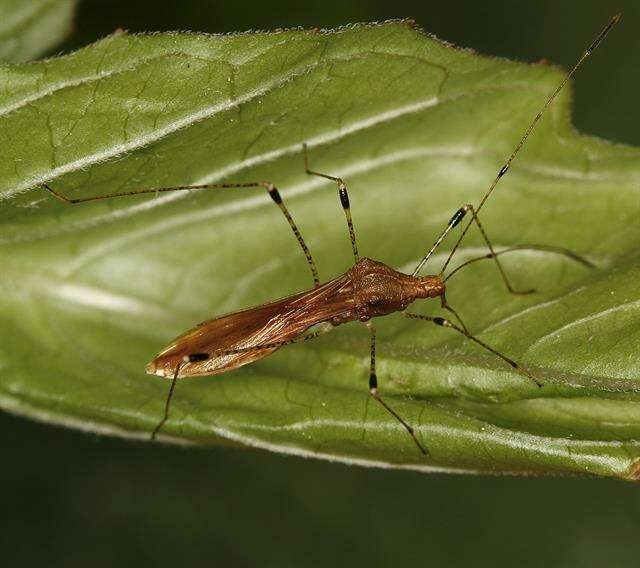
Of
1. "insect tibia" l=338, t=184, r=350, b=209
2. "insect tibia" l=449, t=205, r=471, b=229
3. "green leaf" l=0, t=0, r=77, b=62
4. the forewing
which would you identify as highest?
"green leaf" l=0, t=0, r=77, b=62

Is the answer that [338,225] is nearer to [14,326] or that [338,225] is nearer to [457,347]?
[457,347]

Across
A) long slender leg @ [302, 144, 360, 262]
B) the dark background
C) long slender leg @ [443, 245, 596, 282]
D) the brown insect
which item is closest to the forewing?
the brown insect

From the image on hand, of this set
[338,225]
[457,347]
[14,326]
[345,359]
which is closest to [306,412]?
[345,359]

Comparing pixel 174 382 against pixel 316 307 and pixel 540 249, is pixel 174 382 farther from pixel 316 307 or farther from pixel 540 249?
pixel 540 249

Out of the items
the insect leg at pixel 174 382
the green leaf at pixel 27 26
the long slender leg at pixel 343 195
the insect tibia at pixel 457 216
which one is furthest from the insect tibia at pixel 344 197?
the green leaf at pixel 27 26

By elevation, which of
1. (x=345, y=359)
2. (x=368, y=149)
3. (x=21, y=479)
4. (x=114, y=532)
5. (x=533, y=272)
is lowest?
(x=114, y=532)

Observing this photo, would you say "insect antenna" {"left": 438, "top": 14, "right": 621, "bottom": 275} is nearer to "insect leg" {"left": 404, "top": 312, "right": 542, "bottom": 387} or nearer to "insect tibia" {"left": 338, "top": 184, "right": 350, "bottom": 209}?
"insect leg" {"left": 404, "top": 312, "right": 542, "bottom": 387}
